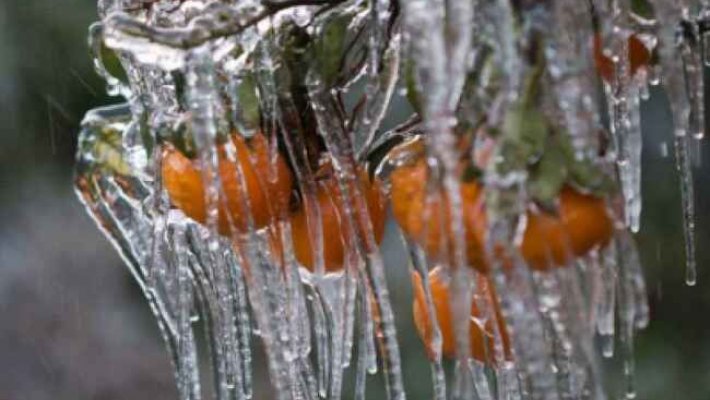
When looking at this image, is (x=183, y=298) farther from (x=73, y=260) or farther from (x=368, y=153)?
(x=73, y=260)

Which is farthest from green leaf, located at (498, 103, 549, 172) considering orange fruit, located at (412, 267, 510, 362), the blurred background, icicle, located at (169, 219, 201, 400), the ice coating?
the blurred background

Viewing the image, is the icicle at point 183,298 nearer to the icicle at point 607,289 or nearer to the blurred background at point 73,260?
the icicle at point 607,289

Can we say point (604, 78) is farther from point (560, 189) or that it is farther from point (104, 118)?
point (104, 118)

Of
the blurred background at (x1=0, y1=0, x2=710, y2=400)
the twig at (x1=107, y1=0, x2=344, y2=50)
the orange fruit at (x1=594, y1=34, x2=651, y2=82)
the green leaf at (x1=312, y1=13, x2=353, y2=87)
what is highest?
the twig at (x1=107, y1=0, x2=344, y2=50)

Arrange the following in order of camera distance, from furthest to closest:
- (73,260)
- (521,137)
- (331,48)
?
1. (73,260)
2. (331,48)
3. (521,137)

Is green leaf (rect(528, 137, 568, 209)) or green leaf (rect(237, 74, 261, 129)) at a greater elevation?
green leaf (rect(237, 74, 261, 129))

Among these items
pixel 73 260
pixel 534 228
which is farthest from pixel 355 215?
pixel 73 260

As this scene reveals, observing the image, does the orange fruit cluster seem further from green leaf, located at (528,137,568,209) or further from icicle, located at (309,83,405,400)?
green leaf, located at (528,137,568,209)
